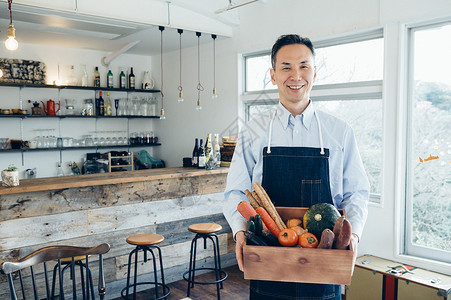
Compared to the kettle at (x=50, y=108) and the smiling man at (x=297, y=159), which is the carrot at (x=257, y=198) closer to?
the smiling man at (x=297, y=159)

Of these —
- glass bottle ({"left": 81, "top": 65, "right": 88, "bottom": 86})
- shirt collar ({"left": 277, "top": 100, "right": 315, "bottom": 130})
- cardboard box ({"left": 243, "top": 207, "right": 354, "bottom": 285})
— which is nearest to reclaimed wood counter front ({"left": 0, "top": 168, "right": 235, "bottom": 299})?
shirt collar ({"left": 277, "top": 100, "right": 315, "bottom": 130})

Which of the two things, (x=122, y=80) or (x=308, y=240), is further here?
(x=122, y=80)

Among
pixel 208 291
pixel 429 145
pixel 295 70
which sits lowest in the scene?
pixel 208 291

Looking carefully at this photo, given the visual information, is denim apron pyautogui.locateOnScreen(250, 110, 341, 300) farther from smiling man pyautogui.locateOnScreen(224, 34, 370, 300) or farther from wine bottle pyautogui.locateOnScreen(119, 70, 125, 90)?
wine bottle pyautogui.locateOnScreen(119, 70, 125, 90)

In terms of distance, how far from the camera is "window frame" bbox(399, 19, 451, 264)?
333 cm

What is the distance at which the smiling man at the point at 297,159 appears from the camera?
1.44 m

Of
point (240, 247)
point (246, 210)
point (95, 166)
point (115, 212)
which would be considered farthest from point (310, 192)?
point (95, 166)

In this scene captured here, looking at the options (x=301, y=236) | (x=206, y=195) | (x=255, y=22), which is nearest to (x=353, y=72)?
(x=255, y=22)

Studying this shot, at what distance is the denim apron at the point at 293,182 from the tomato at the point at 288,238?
0.30 metres

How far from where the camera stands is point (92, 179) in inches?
131

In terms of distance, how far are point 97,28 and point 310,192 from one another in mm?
3848

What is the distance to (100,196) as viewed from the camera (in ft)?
11.2

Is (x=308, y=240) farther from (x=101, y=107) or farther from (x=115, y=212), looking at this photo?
(x=101, y=107)

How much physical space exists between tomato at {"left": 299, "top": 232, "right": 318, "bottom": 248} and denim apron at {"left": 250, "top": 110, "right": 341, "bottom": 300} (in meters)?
0.31
